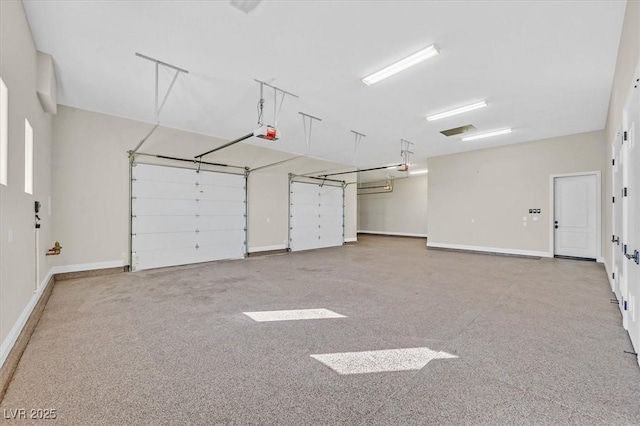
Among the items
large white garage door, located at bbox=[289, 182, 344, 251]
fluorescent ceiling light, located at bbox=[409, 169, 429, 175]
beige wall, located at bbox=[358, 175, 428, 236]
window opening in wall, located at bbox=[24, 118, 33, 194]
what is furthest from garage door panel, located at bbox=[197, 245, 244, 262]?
beige wall, located at bbox=[358, 175, 428, 236]

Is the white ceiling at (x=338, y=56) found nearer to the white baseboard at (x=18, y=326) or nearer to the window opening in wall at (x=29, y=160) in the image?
the window opening in wall at (x=29, y=160)

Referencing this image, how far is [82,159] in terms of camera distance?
5.47 m

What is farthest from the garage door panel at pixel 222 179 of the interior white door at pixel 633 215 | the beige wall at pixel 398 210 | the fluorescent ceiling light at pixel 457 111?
the beige wall at pixel 398 210

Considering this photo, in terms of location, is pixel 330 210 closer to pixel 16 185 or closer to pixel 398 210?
pixel 398 210

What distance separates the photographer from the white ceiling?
296 cm

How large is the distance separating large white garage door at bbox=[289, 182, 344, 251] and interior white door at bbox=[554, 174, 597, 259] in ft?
21.9

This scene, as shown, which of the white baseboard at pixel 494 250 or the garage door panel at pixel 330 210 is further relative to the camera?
the garage door panel at pixel 330 210

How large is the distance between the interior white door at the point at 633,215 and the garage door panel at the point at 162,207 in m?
7.45

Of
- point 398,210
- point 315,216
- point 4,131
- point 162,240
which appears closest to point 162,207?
point 162,240

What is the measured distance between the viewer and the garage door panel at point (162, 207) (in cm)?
616

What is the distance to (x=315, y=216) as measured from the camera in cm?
1019

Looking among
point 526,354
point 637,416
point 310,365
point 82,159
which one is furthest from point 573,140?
point 82,159

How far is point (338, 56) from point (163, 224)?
528cm

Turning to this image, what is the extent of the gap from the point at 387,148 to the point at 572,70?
498 cm
